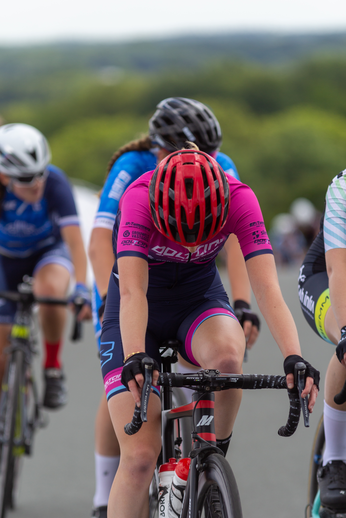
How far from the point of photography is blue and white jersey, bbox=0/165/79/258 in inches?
191

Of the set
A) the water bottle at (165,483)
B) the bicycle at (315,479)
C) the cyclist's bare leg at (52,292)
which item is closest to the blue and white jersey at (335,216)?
the bicycle at (315,479)

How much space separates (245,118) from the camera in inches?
3720

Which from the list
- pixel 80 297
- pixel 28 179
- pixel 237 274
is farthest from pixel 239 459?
pixel 28 179

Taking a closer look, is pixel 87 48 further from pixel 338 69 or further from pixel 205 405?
pixel 205 405

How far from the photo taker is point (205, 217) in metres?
2.53

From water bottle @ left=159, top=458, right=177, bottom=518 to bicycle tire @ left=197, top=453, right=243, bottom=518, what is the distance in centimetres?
28

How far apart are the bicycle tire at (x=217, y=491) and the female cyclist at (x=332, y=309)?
0.63 metres

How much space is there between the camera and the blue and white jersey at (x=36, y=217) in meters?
4.86

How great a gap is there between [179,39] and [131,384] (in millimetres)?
176274

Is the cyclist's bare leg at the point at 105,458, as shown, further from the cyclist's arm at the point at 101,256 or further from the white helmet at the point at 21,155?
the white helmet at the point at 21,155

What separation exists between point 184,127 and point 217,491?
1.87 m

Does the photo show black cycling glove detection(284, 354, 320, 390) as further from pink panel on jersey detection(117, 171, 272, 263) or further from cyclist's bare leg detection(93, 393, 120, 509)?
cyclist's bare leg detection(93, 393, 120, 509)

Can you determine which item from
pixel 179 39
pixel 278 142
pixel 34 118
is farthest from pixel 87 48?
pixel 278 142

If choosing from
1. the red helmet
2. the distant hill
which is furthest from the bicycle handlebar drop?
the distant hill
